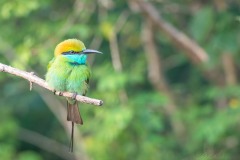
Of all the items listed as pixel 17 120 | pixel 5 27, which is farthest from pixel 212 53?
pixel 17 120

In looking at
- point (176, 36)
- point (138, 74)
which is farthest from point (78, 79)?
point (138, 74)

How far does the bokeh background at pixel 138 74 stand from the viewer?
698 centimetres

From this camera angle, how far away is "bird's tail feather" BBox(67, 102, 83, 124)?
4676mm

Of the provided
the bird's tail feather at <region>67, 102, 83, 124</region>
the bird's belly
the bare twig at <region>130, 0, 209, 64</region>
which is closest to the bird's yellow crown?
the bird's belly

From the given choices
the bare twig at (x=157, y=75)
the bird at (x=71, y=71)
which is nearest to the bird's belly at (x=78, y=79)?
the bird at (x=71, y=71)

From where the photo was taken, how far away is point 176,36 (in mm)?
7375

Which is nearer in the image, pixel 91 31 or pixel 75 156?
pixel 91 31

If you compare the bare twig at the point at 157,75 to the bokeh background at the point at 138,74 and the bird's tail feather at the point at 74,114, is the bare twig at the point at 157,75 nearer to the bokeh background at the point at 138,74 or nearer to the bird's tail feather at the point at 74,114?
the bokeh background at the point at 138,74

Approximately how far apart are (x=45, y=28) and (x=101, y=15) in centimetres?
54

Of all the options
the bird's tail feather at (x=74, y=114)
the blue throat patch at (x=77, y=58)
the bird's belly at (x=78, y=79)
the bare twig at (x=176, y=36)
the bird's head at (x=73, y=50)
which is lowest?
the bird's tail feather at (x=74, y=114)

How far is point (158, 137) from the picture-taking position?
7520mm

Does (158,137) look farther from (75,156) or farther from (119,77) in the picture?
(75,156)

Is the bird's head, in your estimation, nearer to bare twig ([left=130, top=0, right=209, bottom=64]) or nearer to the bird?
the bird

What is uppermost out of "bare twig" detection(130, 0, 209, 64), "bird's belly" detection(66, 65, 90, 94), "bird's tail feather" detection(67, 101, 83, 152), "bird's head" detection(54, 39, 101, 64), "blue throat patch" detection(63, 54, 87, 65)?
"bare twig" detection(130, 0, 209, 64)
